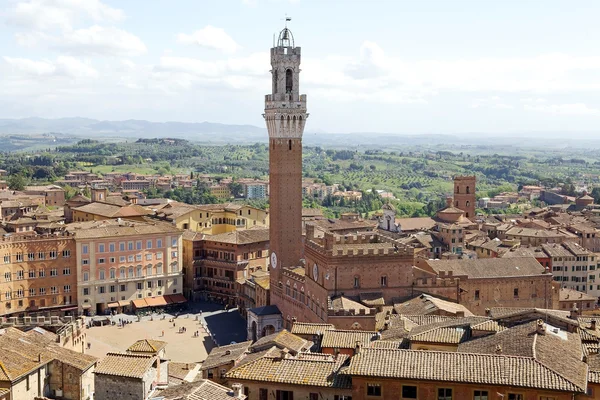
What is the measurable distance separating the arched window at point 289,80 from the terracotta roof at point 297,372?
41.5 m

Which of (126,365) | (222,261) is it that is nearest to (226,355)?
(126,365)

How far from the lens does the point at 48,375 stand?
32562 mm

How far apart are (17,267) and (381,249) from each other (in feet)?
122

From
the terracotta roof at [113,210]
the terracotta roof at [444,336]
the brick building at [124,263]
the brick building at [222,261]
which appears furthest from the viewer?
the terracotta roof at [113,210]

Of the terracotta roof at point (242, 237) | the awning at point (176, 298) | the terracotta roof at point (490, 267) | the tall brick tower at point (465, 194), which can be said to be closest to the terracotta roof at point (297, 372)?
the terracotta roof at point (490, 267)

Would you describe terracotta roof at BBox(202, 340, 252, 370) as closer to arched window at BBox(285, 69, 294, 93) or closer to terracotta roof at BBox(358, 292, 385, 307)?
terracotta roof at BBox(358, 292, 385, 307)

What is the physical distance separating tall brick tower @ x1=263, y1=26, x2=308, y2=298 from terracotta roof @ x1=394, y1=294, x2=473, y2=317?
1550 centimetres

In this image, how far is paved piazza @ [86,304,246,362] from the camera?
60688 mm

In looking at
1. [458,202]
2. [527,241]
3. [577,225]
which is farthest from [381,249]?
[458,202]

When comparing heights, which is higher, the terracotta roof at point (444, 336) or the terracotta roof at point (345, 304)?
the terracotta roof at point (444, 336)

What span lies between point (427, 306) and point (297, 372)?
83.3 feet

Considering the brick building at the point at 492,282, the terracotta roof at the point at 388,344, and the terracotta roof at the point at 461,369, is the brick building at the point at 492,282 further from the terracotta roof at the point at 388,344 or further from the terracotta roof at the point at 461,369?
the terracotta roof at the point at 461,369

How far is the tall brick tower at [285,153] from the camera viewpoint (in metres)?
66.4

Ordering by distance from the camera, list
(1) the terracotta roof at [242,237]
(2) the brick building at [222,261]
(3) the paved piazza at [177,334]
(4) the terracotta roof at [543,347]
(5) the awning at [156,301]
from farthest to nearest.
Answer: (1) the terracotta roof at [242,237] → (2) the brick building at [222,261] → (5) the awning at [156,301] → (3) the paved piazza at [177,334] → (4) the terracotta roof at [543,347]
